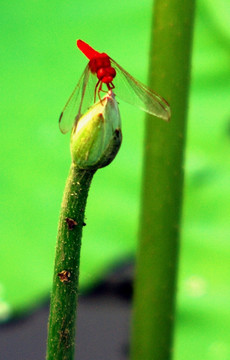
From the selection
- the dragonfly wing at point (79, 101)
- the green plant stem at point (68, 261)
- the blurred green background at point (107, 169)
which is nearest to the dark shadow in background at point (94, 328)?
the blurred green background at point (107, 169)

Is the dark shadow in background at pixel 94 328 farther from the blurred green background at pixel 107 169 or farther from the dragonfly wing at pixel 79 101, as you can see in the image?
the dragonfly wing at pixel 79 101

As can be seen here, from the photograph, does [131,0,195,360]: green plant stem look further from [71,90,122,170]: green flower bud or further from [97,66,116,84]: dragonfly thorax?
[71,90,122,170]: green flower bud

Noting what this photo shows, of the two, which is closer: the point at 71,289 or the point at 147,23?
the point at 71,289

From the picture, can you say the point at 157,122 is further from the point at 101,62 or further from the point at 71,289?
the point at 71,289

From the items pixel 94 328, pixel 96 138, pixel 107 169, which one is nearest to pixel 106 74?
pixel 96 138

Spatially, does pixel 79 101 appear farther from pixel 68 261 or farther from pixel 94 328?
pixel 94 328

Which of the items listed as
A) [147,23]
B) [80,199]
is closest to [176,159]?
[80,199]
